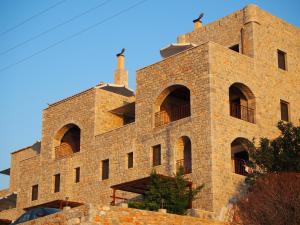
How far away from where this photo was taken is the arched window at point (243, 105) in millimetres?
35594

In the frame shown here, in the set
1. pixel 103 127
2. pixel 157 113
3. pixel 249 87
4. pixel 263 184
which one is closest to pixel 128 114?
pixel 103 127

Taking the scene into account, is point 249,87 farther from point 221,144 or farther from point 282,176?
point 282,176

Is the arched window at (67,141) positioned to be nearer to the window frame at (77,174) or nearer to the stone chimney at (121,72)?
the window frame at (77,174)

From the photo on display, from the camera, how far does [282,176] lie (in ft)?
95.9

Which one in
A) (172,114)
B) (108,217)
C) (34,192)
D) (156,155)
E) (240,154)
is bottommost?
(108,217)

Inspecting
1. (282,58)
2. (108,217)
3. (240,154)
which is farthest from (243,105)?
(108,217)

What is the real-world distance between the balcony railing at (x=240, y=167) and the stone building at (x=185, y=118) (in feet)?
0.27

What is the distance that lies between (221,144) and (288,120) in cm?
655

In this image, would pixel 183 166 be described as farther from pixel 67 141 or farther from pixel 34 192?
pixel 34 192

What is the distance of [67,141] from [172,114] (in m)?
9.30

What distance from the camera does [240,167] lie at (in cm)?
3566

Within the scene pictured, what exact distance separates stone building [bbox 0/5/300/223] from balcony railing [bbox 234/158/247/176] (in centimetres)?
8

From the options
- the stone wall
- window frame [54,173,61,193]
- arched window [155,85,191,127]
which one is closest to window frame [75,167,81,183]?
window frame [54,173,61,193]

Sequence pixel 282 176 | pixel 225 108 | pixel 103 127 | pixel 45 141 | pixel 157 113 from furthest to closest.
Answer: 1. pixel 45 141
2. pixel 103 127
3. pixel 157 113
4. pixel 225 108
5. pixel 282 176
